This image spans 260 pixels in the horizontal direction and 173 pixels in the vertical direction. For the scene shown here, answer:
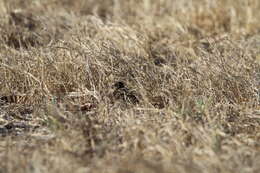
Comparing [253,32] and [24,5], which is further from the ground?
[24,5]

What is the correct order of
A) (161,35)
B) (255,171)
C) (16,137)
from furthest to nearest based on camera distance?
(161,35) → (16,137) → (255,171)

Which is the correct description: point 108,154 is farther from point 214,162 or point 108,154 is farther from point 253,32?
point 253,32

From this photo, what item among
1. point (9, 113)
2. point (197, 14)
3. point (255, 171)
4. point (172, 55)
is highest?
point (197, 14)

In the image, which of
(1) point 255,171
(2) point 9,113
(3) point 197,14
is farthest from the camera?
(3) point 197,14

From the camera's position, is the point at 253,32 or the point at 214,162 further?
the point at 253,32

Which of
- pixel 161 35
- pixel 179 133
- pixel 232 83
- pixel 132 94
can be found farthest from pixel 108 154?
pixel 161 35

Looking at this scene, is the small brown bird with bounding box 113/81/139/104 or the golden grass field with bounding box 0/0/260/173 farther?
the small brown bird with bounding box 113/81/139/104

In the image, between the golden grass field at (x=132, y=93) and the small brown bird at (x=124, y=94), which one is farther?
the small brown bird at (x=124, y=94)

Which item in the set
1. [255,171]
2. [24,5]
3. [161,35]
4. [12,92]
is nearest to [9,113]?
[12,92]
